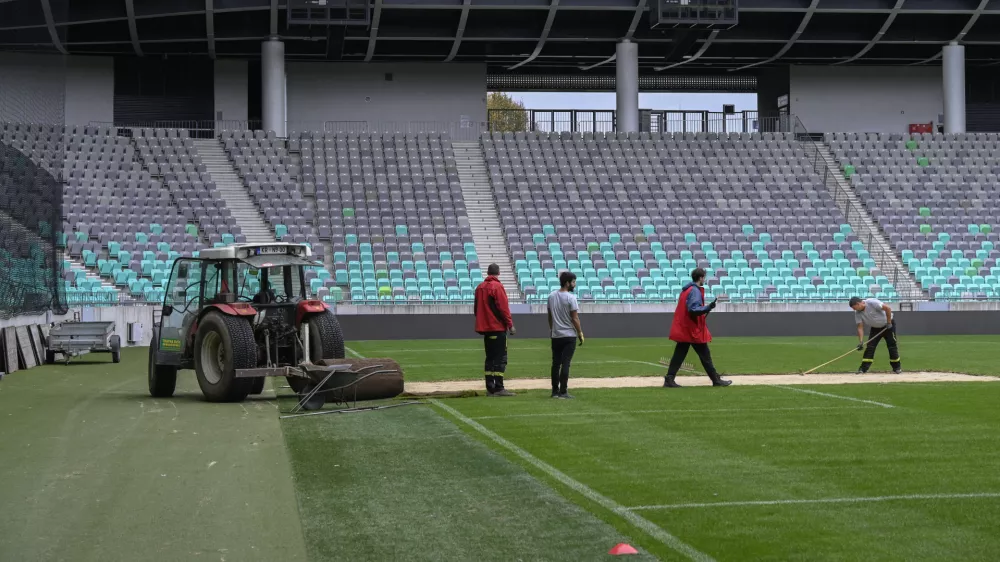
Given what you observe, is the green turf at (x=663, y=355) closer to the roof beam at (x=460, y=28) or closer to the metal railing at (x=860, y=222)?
the metal railing at (x=860, y=222)

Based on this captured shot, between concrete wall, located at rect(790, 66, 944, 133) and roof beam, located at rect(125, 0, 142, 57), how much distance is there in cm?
2815

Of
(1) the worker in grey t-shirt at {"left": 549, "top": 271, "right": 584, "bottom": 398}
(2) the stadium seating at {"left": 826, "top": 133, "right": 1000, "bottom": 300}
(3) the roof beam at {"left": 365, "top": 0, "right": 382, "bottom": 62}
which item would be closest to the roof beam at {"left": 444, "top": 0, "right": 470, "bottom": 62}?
(3) the roof beam at {"left": 365, "top": 0, "right": 382, "bottom": 62}

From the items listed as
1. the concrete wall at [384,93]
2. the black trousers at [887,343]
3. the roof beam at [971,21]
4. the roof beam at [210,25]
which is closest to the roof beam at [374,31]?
the concrete wall at [384,93]

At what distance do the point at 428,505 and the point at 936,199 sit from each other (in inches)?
1720

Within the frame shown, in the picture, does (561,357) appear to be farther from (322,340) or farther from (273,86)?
(273,86)

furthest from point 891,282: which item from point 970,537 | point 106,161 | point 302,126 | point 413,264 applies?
point 970,537

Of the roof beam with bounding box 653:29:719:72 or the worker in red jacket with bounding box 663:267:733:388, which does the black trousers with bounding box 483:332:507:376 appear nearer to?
the worker in red jacket with bounding box 663:267:733:388

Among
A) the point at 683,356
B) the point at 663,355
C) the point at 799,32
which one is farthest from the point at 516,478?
the point at 799,32

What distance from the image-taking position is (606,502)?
342 inches

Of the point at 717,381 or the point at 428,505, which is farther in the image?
the point at 717,381

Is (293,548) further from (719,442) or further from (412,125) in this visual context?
(412,125)

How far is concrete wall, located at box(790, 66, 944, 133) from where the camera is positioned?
5600cm

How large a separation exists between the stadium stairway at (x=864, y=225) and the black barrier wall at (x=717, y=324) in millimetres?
3936

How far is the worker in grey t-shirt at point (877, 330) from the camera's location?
840 inches
